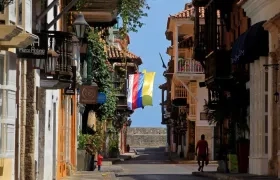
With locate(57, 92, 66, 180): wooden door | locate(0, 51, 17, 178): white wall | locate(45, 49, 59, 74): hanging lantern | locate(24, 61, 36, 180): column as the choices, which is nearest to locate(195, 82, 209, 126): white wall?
locate(57, 92, 66, 180): wooden door

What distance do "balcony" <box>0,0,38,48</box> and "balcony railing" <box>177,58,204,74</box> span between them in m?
45.2

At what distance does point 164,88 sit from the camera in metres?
115

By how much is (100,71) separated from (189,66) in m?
17.1

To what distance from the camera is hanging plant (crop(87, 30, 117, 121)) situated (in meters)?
42.0

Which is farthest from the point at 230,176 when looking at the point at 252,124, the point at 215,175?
the point at 215,175

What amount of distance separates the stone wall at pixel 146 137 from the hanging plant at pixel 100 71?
84.8 metres

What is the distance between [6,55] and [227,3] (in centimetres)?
2435

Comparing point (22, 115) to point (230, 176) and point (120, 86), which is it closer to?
point (230, 176)

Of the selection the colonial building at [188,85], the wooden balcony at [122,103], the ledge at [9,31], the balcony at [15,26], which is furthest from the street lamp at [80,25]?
the wooden balcony at [122,103]

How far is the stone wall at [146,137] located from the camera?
137 metres

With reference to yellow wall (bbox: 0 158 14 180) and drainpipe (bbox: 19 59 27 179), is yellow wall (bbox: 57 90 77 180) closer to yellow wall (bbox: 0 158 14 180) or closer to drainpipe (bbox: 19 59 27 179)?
drainpipe (bbox: 19 59 27 179)

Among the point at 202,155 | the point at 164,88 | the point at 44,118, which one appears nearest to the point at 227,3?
the point at 202,155

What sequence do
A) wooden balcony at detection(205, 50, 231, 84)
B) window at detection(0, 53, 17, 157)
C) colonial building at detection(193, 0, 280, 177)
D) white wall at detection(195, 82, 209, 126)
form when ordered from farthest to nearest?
white wall at detection(195, 82, 209, 126), wooden balcony at detection(205, 50, 231, 84), colonial building at detection(193, 0, 280, 177), window at detection(0, 53, 17, 157)

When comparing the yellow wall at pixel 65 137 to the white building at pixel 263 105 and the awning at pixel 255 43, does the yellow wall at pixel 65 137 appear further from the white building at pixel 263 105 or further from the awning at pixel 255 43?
the white building at pixel 263 105
